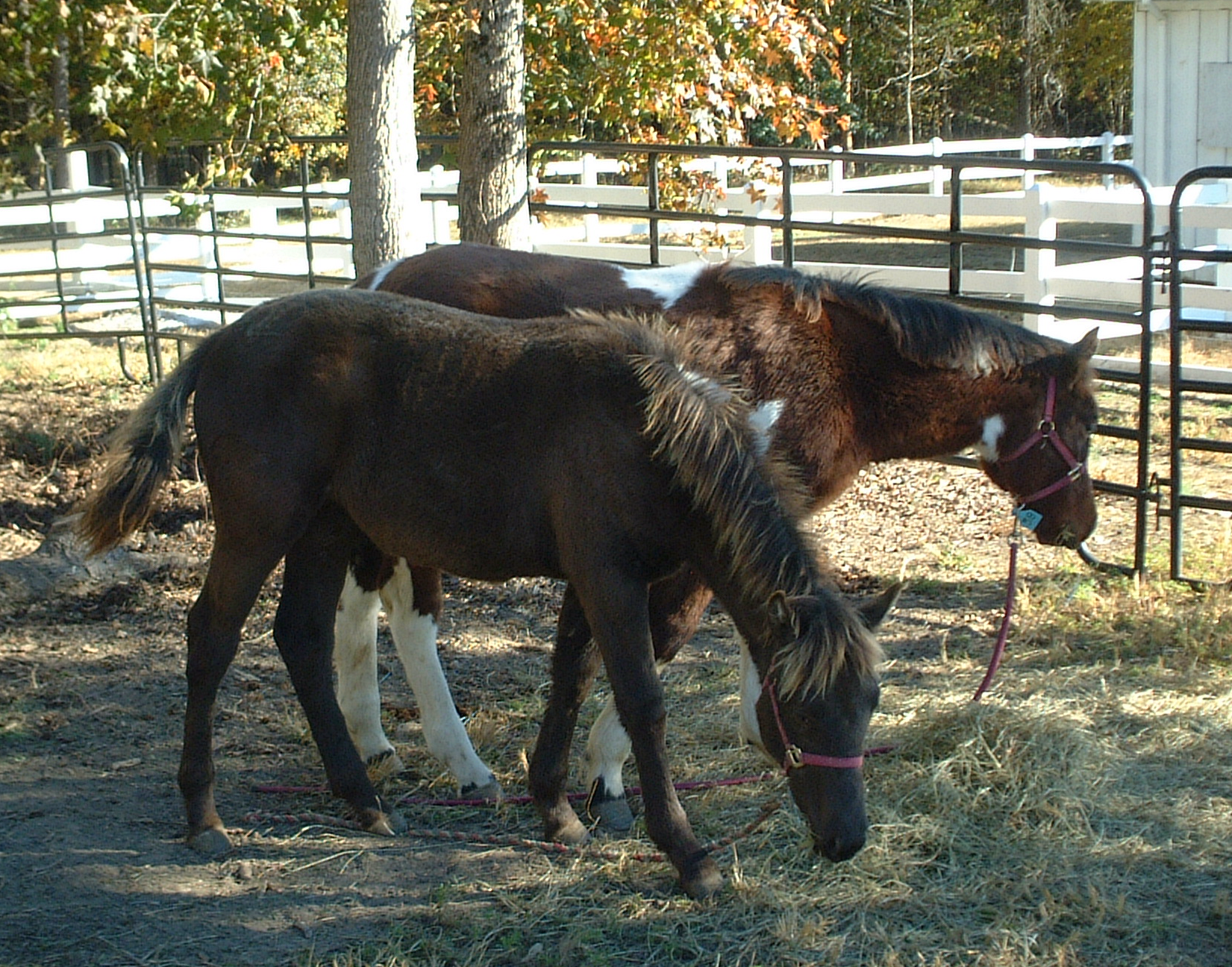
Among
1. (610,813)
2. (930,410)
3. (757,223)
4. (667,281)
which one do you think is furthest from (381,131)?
(610,813)

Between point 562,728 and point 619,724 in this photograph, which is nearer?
point 562,728

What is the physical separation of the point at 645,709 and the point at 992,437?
79.2 inches

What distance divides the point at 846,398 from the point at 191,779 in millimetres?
2445

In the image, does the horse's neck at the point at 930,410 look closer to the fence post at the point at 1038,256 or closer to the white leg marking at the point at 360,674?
the white leg marking at the point at 360,674

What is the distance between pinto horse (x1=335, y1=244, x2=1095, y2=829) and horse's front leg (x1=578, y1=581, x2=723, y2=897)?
0.61 meters

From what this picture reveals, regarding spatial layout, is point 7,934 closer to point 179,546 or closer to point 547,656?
point 547,656

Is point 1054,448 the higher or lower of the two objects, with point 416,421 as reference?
lower

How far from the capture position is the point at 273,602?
584 cm

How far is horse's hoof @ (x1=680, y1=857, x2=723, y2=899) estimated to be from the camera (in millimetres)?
3332

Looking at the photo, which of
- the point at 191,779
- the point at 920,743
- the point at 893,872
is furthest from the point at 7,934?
the point at 920,743

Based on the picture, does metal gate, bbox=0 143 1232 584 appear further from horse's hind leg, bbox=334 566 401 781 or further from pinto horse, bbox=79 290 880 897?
horse's hind leg, bbox=334 566 401 781

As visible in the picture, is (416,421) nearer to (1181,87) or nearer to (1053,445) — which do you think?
(1053,445)

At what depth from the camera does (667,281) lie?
183 inches

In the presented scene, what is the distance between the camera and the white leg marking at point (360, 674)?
4324 mm
